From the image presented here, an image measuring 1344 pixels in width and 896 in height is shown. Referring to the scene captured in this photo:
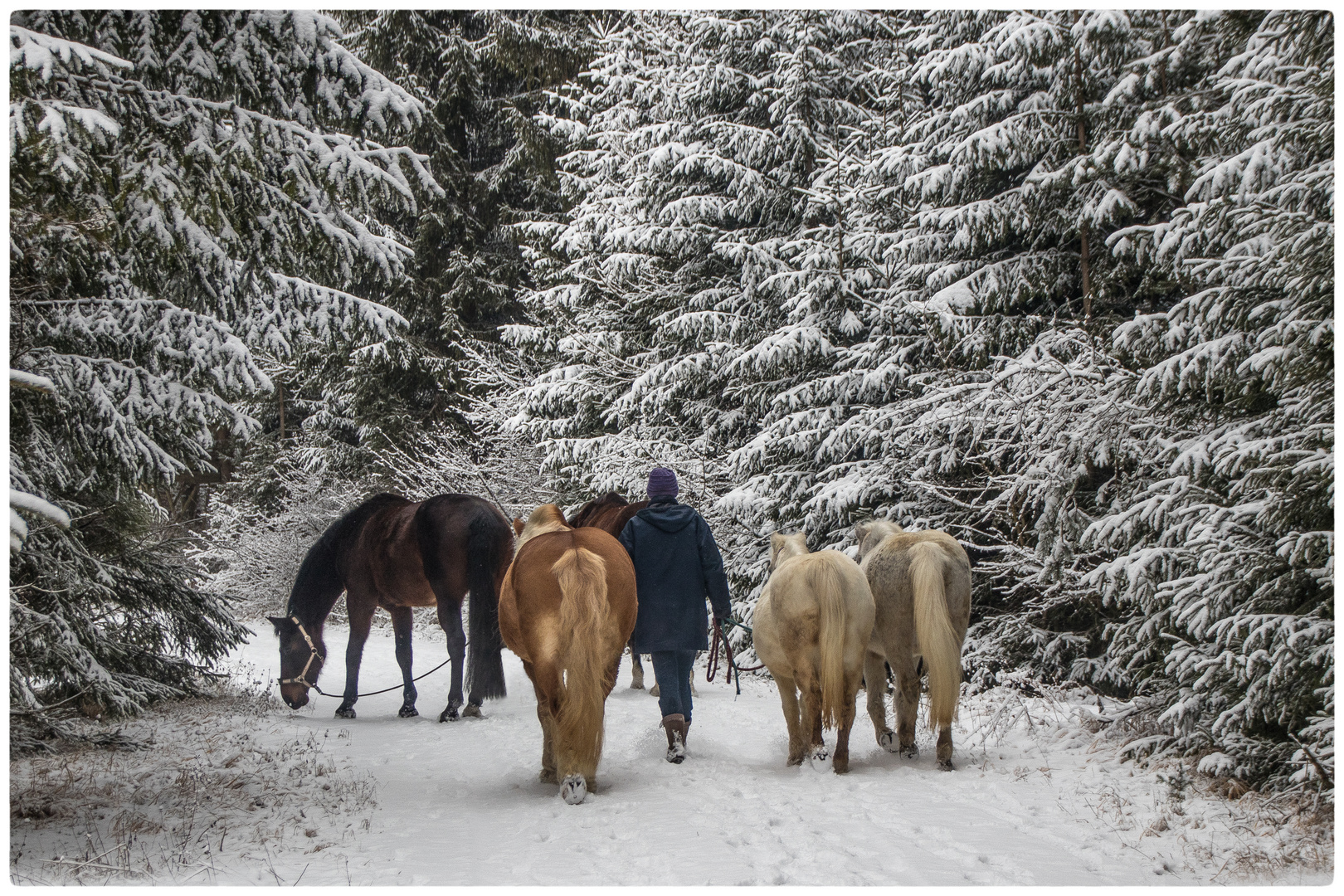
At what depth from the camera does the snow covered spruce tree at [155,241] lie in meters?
3.59

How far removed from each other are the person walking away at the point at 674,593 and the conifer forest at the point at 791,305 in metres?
1.21

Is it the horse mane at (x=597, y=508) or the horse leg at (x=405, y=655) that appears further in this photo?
the horse mane at (x=597, y=508)

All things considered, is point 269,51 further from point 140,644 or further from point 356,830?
point 140,644

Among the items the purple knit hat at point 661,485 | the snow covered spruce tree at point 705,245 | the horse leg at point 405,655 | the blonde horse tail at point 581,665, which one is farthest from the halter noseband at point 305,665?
the snow covered spruce tree at point 705,245

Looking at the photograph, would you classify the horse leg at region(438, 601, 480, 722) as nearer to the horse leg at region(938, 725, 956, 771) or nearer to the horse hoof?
the horse hoof

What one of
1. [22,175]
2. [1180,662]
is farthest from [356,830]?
[1180,662]

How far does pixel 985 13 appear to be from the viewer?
308 inches

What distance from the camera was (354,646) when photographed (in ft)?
26.0

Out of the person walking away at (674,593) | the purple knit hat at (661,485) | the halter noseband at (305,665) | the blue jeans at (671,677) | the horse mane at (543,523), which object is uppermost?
the purple knit hat at (661,485)

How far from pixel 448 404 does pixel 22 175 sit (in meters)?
14.0

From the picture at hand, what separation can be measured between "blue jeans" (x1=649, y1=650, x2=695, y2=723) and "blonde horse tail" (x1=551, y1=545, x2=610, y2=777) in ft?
2.72

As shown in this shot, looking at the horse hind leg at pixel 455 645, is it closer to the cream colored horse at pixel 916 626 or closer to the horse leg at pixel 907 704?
the cream colored horse at pixel 916 626

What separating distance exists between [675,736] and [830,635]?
1214mm

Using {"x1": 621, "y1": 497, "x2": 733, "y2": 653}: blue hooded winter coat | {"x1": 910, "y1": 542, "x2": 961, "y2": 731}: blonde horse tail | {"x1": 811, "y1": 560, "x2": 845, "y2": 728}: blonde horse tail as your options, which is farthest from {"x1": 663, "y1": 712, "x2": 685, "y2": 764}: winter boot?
{"x1": 910, "y1": 542, "x2": 961, "y2": 731}: blonde horse tail
